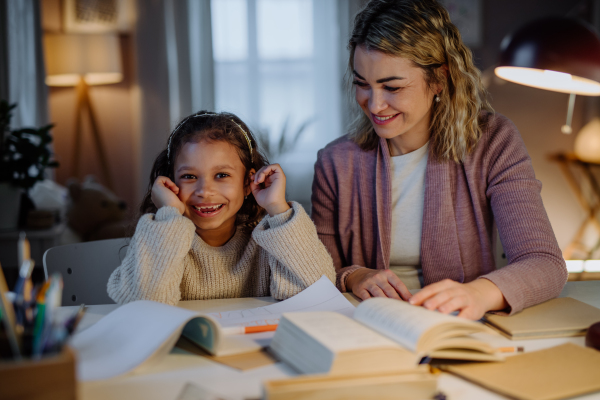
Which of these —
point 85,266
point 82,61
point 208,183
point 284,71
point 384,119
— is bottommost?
point 85,266

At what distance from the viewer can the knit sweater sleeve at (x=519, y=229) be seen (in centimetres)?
92

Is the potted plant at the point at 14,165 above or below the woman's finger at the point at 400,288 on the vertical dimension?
above

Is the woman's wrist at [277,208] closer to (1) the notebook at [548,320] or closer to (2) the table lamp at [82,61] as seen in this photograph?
(1) the notebook at [548,320]

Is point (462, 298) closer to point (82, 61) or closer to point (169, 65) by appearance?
point (169, 65)

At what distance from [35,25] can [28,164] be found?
5.37 ft

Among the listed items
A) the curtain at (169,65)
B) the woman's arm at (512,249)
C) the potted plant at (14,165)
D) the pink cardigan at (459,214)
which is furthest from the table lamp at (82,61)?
the woman's arm at (512,249)

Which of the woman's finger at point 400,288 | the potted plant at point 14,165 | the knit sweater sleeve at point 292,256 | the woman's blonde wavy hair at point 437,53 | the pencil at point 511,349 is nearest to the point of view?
the pencil at point 511,349

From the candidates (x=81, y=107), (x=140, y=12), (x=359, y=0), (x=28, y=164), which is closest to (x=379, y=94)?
(x=28, y=164)

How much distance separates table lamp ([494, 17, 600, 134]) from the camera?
3.50ft

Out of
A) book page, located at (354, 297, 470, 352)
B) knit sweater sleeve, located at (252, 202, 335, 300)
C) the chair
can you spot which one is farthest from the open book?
the chair

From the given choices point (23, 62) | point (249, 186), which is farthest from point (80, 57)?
point (249, 186)

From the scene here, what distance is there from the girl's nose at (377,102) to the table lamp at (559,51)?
1.12ft

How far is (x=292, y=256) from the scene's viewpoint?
3.45ft

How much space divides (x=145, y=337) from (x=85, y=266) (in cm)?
68
